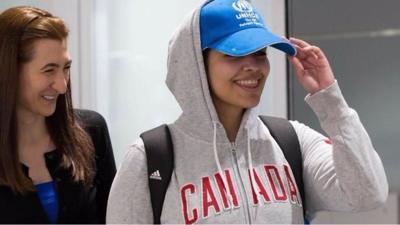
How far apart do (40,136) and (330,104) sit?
31.4 inches

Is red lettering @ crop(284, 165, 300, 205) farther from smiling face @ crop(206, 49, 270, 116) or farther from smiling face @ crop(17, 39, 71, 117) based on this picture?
smiling face @ crop(17, 39, 71, 117)

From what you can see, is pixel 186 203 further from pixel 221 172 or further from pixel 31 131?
pixel 31 131

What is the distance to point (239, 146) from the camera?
1.00 meters

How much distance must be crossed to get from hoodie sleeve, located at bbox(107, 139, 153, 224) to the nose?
44 cm

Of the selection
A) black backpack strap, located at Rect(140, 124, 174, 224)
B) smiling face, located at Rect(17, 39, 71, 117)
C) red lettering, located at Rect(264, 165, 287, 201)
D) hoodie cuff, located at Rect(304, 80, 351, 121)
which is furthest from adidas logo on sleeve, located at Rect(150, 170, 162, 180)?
smiling face, located at Rect(17, 39, 71, 117)

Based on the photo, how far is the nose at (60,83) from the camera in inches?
50.2

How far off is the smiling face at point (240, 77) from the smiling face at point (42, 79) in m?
0.51

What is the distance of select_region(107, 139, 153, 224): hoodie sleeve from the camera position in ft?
2.99

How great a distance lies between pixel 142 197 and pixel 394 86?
4.08 ft

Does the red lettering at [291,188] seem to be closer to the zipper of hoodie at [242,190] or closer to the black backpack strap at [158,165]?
the zipper of hoodie at [242,190]

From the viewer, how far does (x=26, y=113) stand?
132 cm

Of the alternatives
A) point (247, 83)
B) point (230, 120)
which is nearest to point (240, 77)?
point (247, 83)

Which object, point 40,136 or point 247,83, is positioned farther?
point 40,136

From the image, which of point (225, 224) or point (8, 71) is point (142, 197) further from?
point (8, 71)
